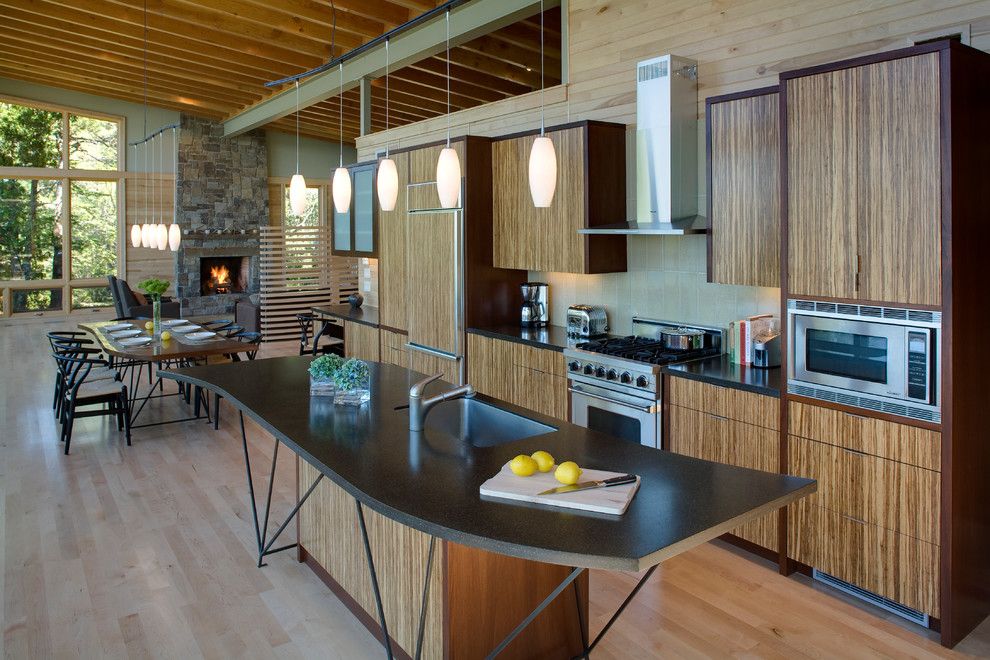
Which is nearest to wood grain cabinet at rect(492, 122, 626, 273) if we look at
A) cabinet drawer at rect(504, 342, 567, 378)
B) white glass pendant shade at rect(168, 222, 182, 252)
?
cabinet drawer at rect(504, 342, 567, 378)

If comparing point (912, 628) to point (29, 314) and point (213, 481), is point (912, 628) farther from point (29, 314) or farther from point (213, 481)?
point (29, 314)

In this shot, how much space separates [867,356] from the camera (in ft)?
10.1

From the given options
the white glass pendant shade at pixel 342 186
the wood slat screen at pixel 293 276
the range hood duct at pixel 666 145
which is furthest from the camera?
the wood slat screen at pixel 293 276

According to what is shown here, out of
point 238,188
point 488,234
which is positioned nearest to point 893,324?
point 488,234

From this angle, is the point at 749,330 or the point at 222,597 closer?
the point at 222,597

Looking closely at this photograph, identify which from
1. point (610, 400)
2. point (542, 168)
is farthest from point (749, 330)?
point (542, 168)

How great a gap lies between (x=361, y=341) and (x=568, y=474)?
5.48 m

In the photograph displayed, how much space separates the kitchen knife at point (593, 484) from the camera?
2076 mm

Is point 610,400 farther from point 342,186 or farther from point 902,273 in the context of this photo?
point 342,186

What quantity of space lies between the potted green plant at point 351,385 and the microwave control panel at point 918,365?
2218 mm

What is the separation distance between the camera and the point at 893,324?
2963mm

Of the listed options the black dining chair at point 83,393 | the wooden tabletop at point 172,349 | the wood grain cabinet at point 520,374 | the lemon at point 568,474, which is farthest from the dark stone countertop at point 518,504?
the black dining chair at point 83,393

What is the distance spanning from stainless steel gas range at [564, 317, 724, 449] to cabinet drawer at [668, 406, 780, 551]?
5.6 inches

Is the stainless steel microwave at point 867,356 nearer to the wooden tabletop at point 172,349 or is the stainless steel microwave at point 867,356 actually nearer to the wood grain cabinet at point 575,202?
the wood grain cabinet at point 575,202
